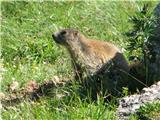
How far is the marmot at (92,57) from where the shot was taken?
26.9 feet

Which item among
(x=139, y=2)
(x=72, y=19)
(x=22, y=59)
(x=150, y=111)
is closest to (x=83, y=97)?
(x=150, y=111)

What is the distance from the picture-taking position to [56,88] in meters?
7.82

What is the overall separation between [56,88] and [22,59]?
6.13ft

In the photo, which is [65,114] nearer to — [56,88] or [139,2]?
[56,88]

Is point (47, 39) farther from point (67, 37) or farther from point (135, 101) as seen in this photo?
point (135, 101)

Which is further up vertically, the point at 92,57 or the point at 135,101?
the point at 92,57

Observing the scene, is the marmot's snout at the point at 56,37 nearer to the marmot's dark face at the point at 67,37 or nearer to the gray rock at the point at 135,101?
the marmot's dark face at the point at 67,37

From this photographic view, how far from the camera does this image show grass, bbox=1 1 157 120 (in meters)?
6.59

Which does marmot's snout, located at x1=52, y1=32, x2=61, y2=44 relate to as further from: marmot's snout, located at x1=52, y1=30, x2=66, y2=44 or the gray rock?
the gray rock

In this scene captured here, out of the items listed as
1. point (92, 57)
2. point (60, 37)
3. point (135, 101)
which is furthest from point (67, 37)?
point (135, 101)

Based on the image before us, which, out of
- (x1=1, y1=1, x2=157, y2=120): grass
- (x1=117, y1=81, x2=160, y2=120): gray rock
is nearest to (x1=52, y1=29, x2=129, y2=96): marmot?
(x1=1, y1=1, x2=157, y2=120): grass

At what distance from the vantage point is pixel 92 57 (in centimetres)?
891

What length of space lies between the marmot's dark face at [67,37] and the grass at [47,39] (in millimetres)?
354

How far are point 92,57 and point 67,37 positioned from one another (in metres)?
0.52
